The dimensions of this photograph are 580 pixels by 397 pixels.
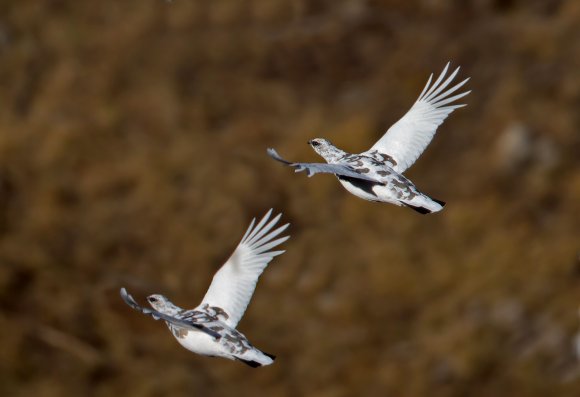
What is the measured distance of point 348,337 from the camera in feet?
54.1

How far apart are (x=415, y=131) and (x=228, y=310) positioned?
203cm

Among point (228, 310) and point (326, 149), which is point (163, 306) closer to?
point (228, 310)

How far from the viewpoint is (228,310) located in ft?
31.2

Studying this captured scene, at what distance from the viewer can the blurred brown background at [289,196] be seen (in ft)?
53.1

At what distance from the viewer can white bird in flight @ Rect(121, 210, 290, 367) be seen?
8.84 metres

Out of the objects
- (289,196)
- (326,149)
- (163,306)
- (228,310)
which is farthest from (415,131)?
(289,196)

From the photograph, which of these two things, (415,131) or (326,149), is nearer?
(326,149)

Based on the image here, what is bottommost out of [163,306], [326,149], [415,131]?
[163,306]

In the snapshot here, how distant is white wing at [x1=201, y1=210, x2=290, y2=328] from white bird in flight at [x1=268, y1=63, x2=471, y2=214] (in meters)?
0.70

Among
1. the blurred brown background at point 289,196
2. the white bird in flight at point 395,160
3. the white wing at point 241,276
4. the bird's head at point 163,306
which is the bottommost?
the bird's head at point 163,306

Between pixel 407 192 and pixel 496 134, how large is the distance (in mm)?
8253

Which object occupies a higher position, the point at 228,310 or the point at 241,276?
the point at 241,276

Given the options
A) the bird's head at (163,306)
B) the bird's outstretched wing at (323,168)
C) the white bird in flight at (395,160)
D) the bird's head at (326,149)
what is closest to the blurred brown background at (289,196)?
the white bird in flight at (395,160)

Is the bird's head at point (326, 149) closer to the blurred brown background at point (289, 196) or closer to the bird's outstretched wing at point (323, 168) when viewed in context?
the bird's outstretched wing at point (323, 168)
